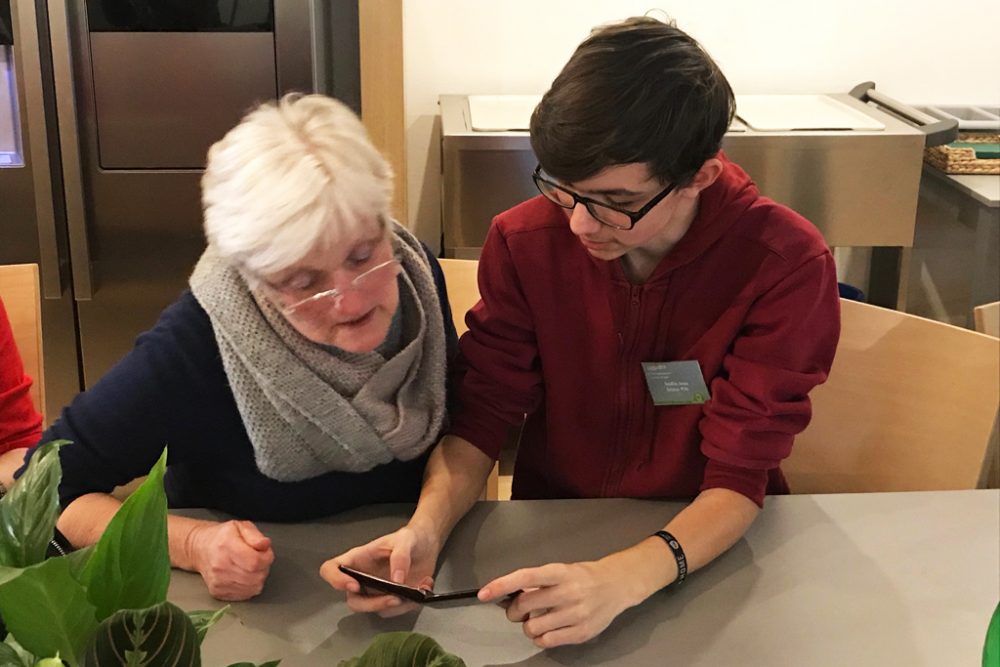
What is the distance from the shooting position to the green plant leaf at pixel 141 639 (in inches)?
23.1

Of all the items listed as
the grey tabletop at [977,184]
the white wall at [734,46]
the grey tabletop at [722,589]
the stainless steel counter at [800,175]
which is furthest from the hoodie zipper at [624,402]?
the white wall at [734,46]

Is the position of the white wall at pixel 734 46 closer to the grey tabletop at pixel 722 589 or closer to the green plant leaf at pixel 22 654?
the grey tabletop at pixel 722 589

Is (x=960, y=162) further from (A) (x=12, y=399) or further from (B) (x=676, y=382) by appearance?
(A) (x=12, y=399)

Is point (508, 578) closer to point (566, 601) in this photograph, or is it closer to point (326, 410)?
point (566, 601)

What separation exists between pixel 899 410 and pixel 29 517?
126cm

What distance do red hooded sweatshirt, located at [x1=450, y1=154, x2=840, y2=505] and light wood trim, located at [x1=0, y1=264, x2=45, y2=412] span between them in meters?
0.73

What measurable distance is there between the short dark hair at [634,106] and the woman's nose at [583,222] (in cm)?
4

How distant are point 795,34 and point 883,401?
5.37ft

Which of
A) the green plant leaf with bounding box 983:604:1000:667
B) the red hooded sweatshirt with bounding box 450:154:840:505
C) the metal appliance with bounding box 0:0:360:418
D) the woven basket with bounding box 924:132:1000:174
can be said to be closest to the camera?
the green plant leaf with bounding box 983:604:1000:667

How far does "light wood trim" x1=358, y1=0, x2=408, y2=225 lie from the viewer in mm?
2439

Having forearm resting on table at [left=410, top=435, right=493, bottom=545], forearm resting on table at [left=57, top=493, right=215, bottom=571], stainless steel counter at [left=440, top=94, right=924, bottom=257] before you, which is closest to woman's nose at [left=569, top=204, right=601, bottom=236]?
forearm resting on table at [left=410, top=435, right=493, bottom=545]

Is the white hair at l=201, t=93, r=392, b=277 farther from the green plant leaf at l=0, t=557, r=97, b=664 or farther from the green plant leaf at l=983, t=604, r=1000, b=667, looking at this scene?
the green plant leaf at l=983, t=604, r=1000, b=667

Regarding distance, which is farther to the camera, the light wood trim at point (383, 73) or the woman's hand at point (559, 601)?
the light wood trim at point (383, 73)

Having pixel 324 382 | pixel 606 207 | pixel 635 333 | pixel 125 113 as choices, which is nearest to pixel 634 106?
pixel 606 207
